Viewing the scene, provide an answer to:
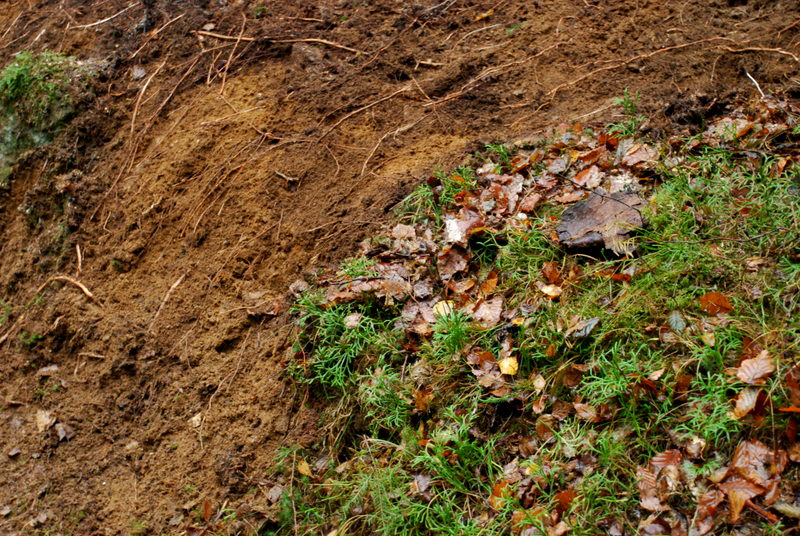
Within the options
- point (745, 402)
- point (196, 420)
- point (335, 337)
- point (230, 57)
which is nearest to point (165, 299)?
point (196, 420)

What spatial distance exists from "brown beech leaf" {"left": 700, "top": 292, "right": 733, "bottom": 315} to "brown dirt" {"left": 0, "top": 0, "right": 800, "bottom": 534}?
1265 mm

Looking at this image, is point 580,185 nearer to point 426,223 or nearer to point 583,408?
point 426,223

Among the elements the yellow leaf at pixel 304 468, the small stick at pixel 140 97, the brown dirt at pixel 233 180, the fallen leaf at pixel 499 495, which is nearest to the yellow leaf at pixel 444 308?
the brown dirt at pixel 233 180

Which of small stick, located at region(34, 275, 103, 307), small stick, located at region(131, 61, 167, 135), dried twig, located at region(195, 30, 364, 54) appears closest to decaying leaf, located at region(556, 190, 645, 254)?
dried twig, located at region(195, 30, 364, 54)

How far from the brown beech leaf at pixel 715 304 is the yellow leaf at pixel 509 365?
2.71ft

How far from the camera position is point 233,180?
13.9ft

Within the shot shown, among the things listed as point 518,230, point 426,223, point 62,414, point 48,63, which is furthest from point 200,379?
point 48,63

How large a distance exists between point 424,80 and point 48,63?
10.6ft

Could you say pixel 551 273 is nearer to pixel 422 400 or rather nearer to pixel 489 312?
pixel 489 312

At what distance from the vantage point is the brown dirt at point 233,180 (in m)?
3.44

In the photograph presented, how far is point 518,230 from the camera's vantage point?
3301 millimetres

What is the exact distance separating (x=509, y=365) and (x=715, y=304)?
906 mm

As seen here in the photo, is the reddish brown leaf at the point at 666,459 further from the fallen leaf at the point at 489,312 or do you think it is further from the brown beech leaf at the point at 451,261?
the brown beech leaf at the point at 451,261

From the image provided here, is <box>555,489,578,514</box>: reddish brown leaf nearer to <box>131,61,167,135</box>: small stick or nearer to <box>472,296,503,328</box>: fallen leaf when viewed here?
<box>472,296,503,328</box>: fallen leaf
